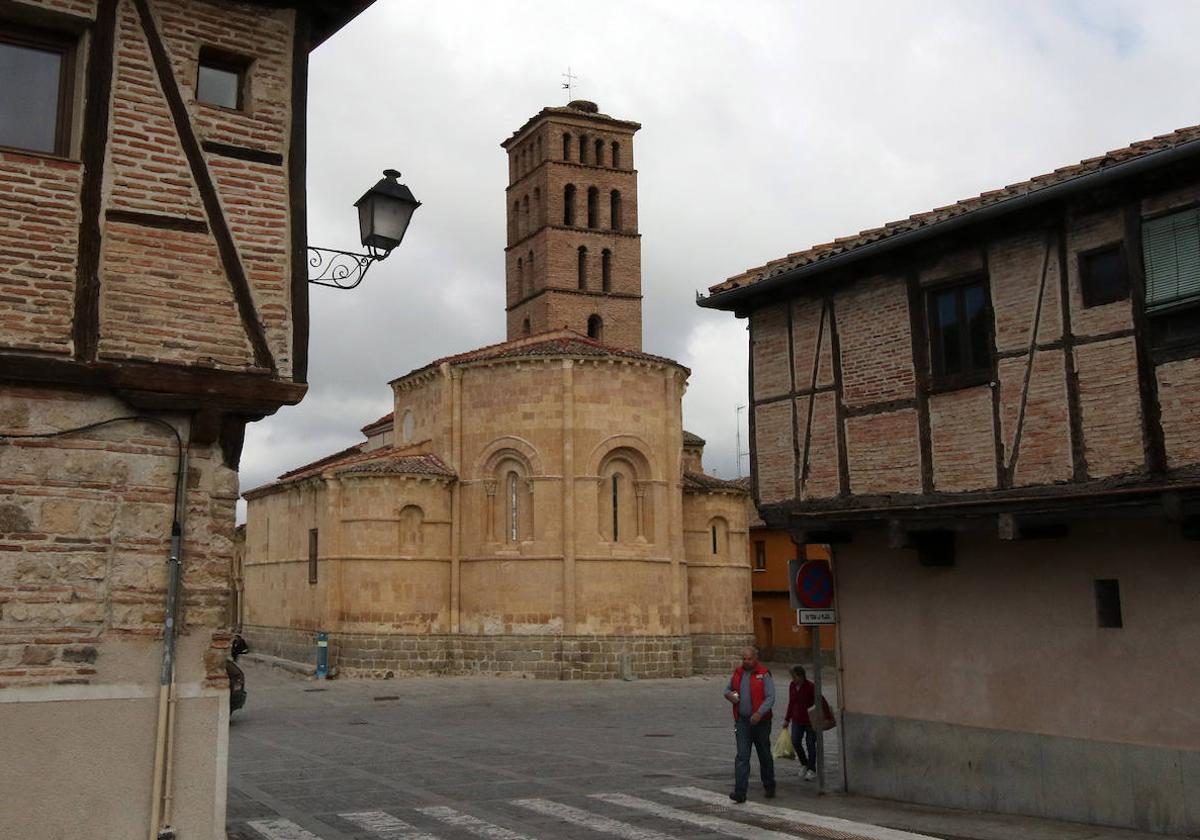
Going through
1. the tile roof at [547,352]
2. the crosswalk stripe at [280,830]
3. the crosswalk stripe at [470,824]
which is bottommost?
the crosswalk stripe at [470,824]

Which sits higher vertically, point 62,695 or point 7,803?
point 62,695

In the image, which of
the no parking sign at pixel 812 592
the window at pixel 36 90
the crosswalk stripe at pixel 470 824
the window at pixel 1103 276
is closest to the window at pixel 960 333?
the window at pixel 1103 276

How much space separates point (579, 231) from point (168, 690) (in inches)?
1684

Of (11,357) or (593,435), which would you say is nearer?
(11,357)

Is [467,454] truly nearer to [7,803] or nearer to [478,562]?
[478,562]

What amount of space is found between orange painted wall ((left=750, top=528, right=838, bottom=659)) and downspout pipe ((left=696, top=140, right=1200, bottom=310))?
28675 millimetres

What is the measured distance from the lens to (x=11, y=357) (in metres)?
7.24

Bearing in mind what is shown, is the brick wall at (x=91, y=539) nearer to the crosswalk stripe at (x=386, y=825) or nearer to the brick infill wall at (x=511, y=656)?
the crosswalk stripe at (x=386, y=825)

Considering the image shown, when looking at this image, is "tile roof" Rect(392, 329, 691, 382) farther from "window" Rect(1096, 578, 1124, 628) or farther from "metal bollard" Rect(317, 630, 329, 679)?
"window" Rect(1096, 578, 1124, 628)

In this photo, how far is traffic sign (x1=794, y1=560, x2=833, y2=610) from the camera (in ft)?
41.6

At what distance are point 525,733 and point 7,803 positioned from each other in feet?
43.2

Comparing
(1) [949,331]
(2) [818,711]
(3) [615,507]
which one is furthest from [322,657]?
(1) [949,331]

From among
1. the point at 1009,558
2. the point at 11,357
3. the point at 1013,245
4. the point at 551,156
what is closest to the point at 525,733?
the point at 1009,558

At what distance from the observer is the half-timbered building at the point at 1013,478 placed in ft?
32.3
